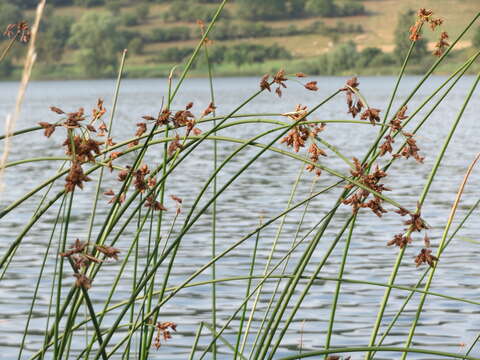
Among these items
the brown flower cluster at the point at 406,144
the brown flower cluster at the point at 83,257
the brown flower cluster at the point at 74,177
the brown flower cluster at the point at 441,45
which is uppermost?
the brown flower cluster at the point at 441,45

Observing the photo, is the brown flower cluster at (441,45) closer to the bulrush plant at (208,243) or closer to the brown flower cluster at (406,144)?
the bulrush plant at (208,243)

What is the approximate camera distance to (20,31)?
3.16 meters

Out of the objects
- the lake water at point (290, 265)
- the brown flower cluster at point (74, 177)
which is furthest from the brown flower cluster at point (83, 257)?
the lake water at point (290, 265)

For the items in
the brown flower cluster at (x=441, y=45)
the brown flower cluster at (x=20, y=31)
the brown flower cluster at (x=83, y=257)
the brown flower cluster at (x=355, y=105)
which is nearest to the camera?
the brown flower cluster at (x=83, y=257)

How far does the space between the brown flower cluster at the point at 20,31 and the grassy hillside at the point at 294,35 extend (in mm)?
102650

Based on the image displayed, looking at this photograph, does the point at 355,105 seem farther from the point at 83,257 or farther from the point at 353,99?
the point at 83,257

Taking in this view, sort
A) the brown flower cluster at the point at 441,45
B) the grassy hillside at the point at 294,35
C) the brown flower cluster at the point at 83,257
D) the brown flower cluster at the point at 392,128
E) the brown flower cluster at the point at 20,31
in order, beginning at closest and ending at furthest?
the brown flower cluster at the point at 83,257 → the brown flower cluster at the point at 392,128 → the brown flower cluster at the point at 20,31 → the brown flower cluster at the point at 441,45 → the grassy hillside at the point at 294,35

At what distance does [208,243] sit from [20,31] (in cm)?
886

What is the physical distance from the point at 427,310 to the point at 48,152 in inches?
753

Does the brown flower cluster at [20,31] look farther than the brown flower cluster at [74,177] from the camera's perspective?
Yes

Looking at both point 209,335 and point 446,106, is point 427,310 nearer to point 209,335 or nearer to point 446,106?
point 209,335

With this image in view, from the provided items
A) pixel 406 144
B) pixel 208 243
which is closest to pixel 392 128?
pixel 406 144

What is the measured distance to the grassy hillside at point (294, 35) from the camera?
112 meters

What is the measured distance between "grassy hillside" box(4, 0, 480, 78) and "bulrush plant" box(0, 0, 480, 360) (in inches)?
3773
